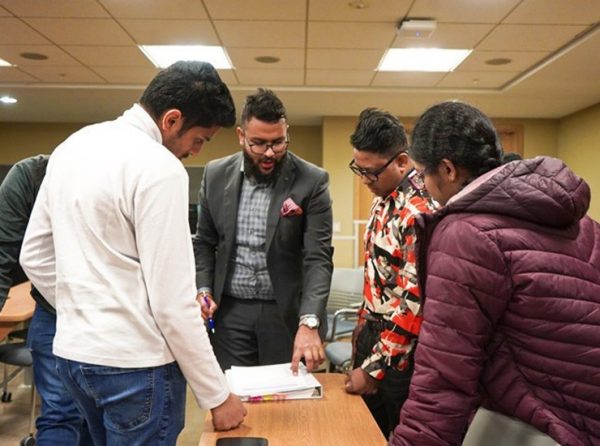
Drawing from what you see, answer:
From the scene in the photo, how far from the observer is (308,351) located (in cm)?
165

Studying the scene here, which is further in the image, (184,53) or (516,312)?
(184,53)

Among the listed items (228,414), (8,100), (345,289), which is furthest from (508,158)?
(8,100)

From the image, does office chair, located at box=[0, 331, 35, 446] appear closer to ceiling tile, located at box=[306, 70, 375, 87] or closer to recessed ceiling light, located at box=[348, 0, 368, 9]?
recessed ceiling light, located at box=[348, 0, 368, 9]

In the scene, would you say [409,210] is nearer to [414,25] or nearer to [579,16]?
[414,25]

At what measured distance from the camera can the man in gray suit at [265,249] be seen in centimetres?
186

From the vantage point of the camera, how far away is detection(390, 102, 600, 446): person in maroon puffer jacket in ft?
3.08

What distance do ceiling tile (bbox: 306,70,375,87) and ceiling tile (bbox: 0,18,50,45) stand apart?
2.27 metres

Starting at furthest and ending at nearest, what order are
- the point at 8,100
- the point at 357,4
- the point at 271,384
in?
the point at 8,100
the point at 357,4
the point at 271,384

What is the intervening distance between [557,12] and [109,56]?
3503mm

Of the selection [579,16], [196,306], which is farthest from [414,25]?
[196,306]

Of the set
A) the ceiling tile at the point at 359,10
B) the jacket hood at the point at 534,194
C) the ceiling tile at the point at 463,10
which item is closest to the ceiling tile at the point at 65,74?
the ceiling tile at the point at 359,10

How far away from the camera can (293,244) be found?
1.93 meters

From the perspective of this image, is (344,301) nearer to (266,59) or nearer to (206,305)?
(266,59)

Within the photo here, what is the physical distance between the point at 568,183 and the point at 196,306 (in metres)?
0.76
